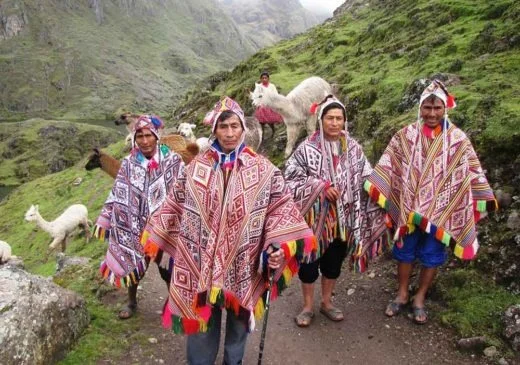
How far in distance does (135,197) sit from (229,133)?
164 cm

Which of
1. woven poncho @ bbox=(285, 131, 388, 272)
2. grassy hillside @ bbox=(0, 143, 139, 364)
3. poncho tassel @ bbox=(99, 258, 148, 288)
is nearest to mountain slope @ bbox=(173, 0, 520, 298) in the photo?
woven poncho @ bbox=(285, 131, 388, 272)

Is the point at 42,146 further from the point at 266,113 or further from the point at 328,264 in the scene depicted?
the point at 328,264

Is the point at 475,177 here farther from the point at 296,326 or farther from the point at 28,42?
the point at 28,42

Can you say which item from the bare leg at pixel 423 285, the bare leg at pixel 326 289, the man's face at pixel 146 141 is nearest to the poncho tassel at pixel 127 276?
the man's face at pixel 146 141

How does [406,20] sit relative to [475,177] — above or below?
above

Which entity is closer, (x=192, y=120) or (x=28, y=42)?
(x=192, y=120)

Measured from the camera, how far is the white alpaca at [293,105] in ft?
29.4

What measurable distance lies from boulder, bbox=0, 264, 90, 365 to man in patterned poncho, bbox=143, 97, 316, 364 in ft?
4.18

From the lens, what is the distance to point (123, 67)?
148375 mm

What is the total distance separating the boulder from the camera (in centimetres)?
338

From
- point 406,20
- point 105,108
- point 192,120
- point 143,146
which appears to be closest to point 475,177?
point 143,146

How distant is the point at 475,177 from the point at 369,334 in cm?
195

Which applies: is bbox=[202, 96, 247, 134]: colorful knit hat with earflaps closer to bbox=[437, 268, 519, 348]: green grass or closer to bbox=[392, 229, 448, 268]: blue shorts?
bbox=[392, 229, 448, 268]: blue shorts

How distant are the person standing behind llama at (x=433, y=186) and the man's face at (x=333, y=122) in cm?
66
